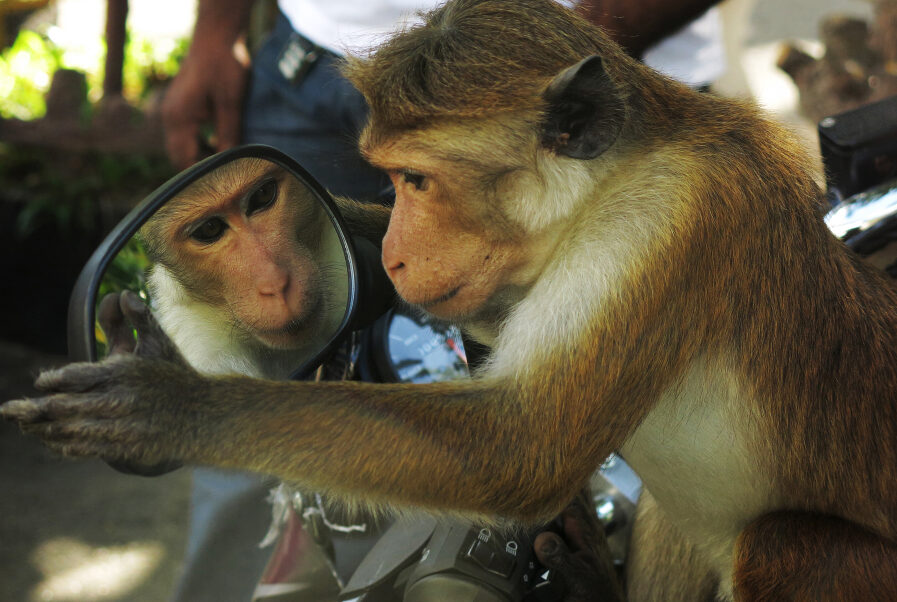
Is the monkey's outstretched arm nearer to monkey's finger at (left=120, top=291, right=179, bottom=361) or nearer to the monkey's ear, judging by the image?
monkey's finger at (left=120, top=291, right=179, bottom=361)

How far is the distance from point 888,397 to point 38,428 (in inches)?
60.4

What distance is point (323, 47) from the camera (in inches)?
137

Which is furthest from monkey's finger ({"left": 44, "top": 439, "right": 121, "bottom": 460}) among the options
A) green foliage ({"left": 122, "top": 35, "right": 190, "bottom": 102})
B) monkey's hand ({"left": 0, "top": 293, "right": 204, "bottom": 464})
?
green foliage ({"left": 122, "top": 35, "right": 190, "bottom": 102})

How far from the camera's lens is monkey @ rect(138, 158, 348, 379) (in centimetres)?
152

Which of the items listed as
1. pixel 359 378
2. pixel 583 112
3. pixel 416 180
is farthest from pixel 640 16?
pixel 359 378

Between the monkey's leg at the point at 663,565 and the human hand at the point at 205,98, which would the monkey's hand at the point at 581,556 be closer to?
the monkey's leg at the point at 663,565

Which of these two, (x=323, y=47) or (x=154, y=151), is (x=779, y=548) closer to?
(x=323, y=47)

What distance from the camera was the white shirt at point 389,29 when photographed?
331cm

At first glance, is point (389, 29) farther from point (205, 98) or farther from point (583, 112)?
point (583, 112)

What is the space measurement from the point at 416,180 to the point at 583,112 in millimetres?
345

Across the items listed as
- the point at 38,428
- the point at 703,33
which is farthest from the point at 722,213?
the point at 703,33

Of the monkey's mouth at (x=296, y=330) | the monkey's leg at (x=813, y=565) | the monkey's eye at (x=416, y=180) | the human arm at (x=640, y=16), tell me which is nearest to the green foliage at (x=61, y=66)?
the human arm at (x=640, y=16)

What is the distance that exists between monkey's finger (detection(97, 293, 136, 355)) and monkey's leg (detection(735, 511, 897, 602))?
1176 millimetres

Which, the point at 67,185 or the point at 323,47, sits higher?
the point at 323,47
